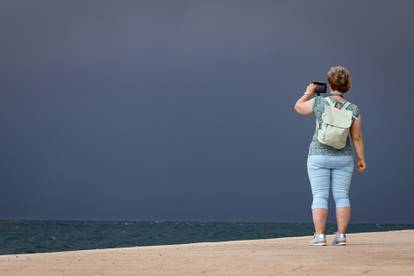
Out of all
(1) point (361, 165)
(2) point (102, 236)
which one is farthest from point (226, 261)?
(2) point (102, 236)

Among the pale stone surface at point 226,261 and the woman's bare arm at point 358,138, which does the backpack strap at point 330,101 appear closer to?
the woman's bare arm at point 358,138

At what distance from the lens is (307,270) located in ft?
24.6

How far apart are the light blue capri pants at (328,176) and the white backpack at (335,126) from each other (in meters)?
0.18

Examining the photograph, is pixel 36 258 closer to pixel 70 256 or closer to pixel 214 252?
pixel 70 256

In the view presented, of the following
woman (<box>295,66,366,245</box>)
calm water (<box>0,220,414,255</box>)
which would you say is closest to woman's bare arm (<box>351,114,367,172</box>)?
woman (<box>295,66,366,245</box>)

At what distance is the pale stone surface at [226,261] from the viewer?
743cm

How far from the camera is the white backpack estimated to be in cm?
1098

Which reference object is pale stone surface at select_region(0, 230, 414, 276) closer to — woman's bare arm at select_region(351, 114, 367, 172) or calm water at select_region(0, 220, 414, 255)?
woman's bare arm at select_region(351, 114, 367, 172)

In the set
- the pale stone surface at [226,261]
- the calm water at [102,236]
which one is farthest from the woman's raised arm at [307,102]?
the calm water at [102,236]

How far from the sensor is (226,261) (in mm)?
8336

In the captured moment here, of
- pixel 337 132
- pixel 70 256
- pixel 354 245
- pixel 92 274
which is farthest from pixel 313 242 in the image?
pixel 92 274

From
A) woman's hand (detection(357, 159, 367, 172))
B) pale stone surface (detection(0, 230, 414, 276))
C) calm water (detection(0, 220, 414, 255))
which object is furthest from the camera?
calm water (detection(0, 220, 414, 255))

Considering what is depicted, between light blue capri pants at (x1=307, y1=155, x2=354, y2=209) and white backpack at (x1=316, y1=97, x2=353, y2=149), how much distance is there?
18 cm

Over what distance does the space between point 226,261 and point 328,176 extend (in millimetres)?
3164
